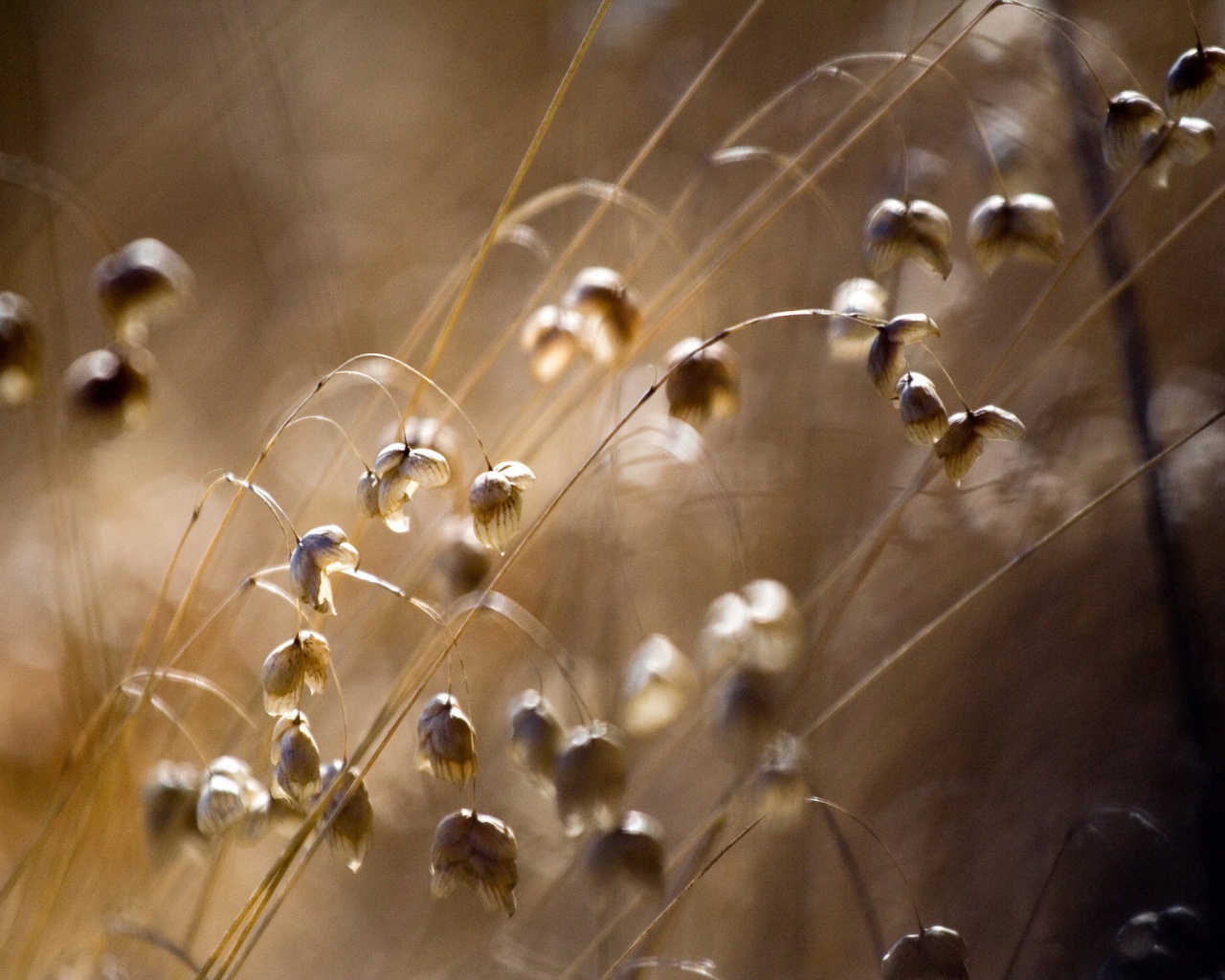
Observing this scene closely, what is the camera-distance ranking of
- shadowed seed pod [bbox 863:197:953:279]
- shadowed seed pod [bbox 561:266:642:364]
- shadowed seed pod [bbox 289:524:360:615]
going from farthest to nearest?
shadowed seed pod [bbox 561:266:642:364] < shadowed seed pod [bbox 863:197:953:279] < shadowed seed pod [bbox 289:524:360:615]

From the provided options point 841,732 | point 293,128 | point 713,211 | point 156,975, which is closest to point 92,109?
point 293,128

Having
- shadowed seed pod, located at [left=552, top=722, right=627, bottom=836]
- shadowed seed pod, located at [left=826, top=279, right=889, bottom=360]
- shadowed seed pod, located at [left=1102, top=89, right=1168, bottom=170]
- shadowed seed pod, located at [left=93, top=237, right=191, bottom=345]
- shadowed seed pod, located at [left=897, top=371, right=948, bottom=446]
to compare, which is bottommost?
shadowed seed pod, located at [left=552, top=722, right=627, bottom=836]

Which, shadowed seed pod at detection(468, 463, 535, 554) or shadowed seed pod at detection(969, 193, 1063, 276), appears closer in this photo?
shadowed seed pod at detection(468, 463, 535, 554)

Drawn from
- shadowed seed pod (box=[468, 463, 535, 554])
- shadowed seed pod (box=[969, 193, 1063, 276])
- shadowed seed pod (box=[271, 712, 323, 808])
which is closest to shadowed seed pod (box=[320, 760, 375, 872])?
shadowed seed pod (box=[271, 712, 323, 808])

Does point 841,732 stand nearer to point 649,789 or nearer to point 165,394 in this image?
point 649,789

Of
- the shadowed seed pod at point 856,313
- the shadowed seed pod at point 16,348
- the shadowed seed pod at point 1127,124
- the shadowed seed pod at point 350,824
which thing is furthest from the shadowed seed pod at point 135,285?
the shadowed seed pod at point 1127,124

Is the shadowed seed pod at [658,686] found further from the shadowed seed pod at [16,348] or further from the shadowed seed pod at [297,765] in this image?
the shadowed seed pod at [16,348]

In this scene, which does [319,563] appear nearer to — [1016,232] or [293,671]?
[293,671]

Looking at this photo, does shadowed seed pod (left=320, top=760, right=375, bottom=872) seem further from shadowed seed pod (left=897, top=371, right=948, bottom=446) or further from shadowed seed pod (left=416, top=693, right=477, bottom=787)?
shadowed seed pod (left=897, top=371, right=948, bottom=446)
